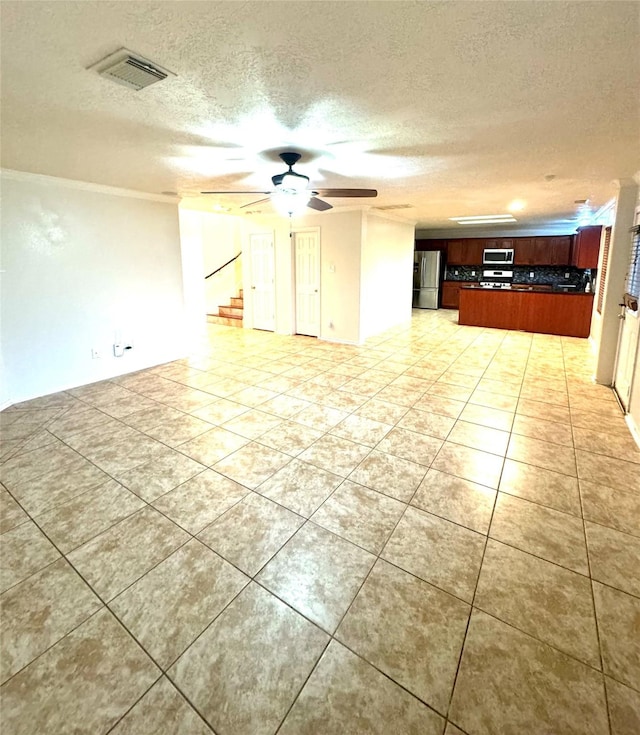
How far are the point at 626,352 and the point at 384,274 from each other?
182 inches

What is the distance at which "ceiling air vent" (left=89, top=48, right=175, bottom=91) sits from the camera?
1686 millimetres

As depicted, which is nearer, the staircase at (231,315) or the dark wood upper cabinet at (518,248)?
the staircase at (231,315)

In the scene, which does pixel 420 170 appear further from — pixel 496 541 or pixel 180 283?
pixel 180 283

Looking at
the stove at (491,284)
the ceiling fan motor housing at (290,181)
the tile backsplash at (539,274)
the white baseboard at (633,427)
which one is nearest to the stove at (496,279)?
the stove at (491,284)

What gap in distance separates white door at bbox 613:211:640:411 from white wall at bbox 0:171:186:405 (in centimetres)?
570

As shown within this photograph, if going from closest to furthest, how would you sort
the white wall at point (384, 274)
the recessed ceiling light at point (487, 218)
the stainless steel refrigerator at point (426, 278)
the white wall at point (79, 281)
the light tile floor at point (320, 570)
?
the light tile floor at point (320, 570) < the white wall at point (79, 281) < the white wall at point (384, 274) < the recessed ceiling light at point (487, 218) < the stainless steel refrigerator at point (426, 278)

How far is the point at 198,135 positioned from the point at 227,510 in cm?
261

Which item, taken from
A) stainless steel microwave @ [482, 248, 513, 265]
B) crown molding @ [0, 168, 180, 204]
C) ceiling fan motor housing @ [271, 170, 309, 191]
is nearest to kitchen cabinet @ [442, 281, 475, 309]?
stainless steel microwave @ [482, 248, 513, 265]

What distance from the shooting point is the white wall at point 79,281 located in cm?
387

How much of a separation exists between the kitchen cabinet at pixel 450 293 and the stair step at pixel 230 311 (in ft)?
19.5

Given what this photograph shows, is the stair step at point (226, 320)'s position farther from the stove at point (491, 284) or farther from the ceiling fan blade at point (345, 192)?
the stove at point (491, 284)

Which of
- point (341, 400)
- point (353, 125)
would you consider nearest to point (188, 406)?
point (341, 400)

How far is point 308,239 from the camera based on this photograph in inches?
272

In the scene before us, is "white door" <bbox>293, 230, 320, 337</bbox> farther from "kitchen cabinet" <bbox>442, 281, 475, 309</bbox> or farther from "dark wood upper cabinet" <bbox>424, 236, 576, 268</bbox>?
"kitchen cabinet" <bbox>442, 281, 475, 309</bbox>
